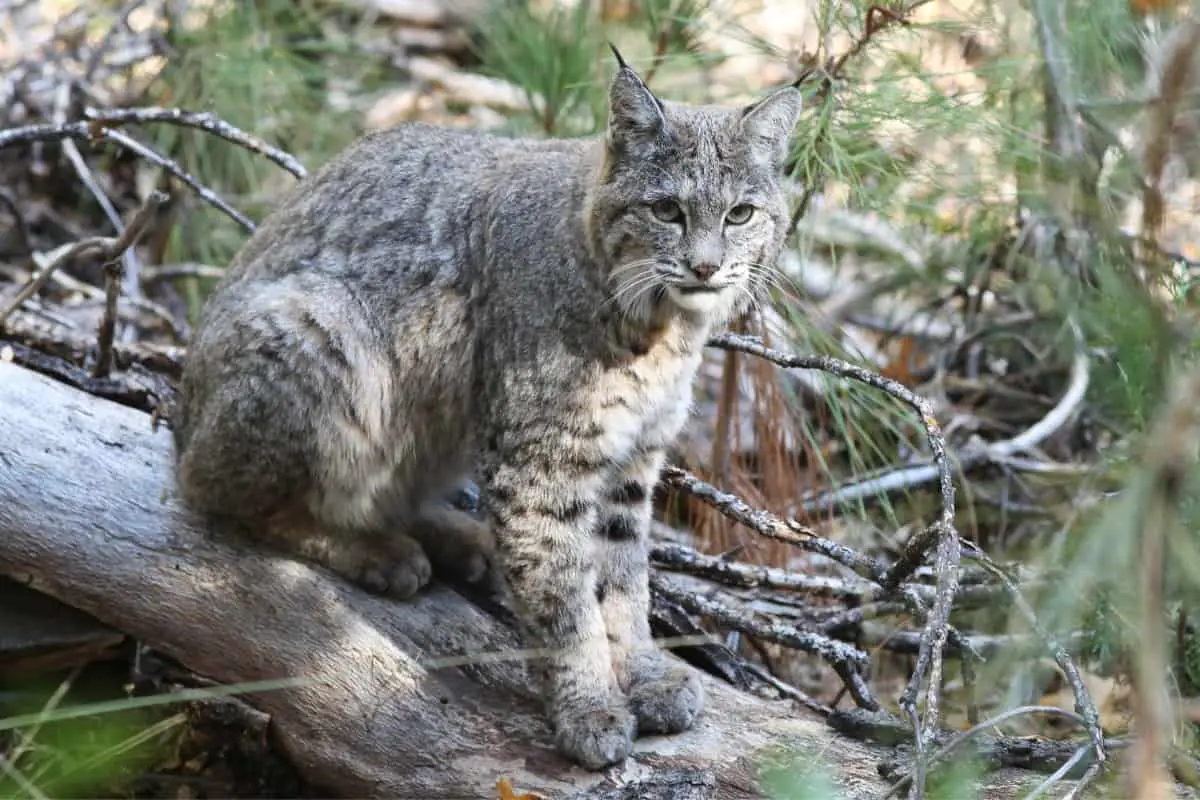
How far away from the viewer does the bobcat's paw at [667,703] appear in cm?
347

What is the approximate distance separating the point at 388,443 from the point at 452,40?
4.98m

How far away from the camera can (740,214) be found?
348 cm

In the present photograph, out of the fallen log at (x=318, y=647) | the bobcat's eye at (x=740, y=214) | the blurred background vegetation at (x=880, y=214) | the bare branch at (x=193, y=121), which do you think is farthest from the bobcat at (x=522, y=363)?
the blurred background vegetation at (x=880, y=214)

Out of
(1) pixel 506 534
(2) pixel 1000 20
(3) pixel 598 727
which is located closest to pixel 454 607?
(1) pixel 506 534

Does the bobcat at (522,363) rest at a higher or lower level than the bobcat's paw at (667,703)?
higher

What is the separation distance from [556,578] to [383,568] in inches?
22.3

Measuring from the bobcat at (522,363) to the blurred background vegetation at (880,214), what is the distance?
75 cm

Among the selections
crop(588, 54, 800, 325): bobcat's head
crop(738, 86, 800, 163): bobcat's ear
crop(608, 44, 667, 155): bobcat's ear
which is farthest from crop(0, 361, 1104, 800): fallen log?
crop(738, 86, 800, 163): bobcat's ear

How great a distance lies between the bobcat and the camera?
3.45 meters

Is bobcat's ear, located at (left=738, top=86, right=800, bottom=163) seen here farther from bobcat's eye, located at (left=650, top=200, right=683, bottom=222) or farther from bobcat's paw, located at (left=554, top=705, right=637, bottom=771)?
bobcat's paw, located at (left=554, top=705, right=637, bottom=771)

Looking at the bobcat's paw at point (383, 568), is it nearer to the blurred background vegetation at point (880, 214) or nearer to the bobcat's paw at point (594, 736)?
the bobcat's paw at point (594, 736)

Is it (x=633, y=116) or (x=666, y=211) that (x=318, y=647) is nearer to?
(x=666, y=211)

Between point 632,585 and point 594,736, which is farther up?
point 632,585

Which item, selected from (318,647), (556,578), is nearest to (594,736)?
(556,578)
